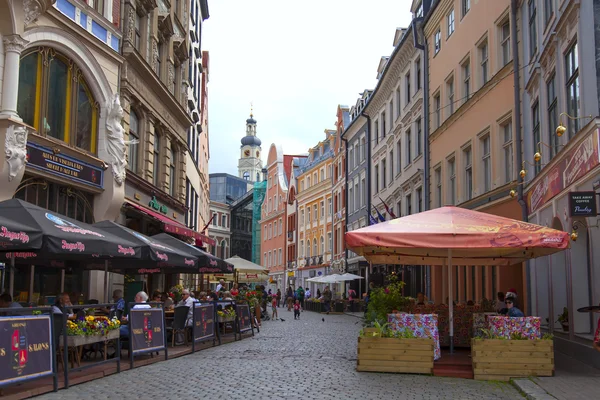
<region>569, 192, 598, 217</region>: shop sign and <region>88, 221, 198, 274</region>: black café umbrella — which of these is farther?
<region>88, 221, 198, 274</region>: black café umbrella

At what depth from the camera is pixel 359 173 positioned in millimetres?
49125

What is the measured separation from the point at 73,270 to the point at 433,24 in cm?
1817

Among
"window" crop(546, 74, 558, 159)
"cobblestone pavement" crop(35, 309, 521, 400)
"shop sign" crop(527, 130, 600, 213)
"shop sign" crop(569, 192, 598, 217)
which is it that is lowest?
"cobblestone pavement" crop(35, 309, 521, 400)

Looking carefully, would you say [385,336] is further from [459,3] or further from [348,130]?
[348,130]

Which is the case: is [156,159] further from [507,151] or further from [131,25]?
[507,151]

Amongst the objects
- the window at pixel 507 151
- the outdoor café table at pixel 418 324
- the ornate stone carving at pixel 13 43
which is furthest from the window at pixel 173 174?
the outdoor café table at pixel 418 324

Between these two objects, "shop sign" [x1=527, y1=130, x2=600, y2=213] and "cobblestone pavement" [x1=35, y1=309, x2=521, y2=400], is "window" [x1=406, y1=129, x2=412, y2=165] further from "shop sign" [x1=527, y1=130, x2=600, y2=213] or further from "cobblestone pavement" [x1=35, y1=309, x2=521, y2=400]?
"cobblestone pavement" [x1=35, y1=309, x2=521, y2=400]

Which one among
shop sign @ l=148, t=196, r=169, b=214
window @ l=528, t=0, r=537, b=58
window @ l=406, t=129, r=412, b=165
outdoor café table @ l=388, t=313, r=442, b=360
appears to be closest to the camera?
outdoor café table @ l=388, t=313, r=442, b=360

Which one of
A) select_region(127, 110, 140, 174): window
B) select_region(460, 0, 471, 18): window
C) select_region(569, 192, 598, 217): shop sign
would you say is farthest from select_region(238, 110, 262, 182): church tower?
select_region(569, 192, 598, 217): shop sign

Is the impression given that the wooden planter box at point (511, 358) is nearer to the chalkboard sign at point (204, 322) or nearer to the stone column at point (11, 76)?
the chalkboard sign at point (204, 322)

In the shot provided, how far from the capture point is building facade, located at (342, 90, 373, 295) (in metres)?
46.2

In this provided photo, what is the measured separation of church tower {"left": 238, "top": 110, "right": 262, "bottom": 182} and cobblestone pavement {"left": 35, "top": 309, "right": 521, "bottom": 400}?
14861 cm

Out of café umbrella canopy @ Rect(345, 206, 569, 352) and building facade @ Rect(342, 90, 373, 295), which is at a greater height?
building facade @ Rect(342, 90, 373, 295)

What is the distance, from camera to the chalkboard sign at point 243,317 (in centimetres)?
1989
